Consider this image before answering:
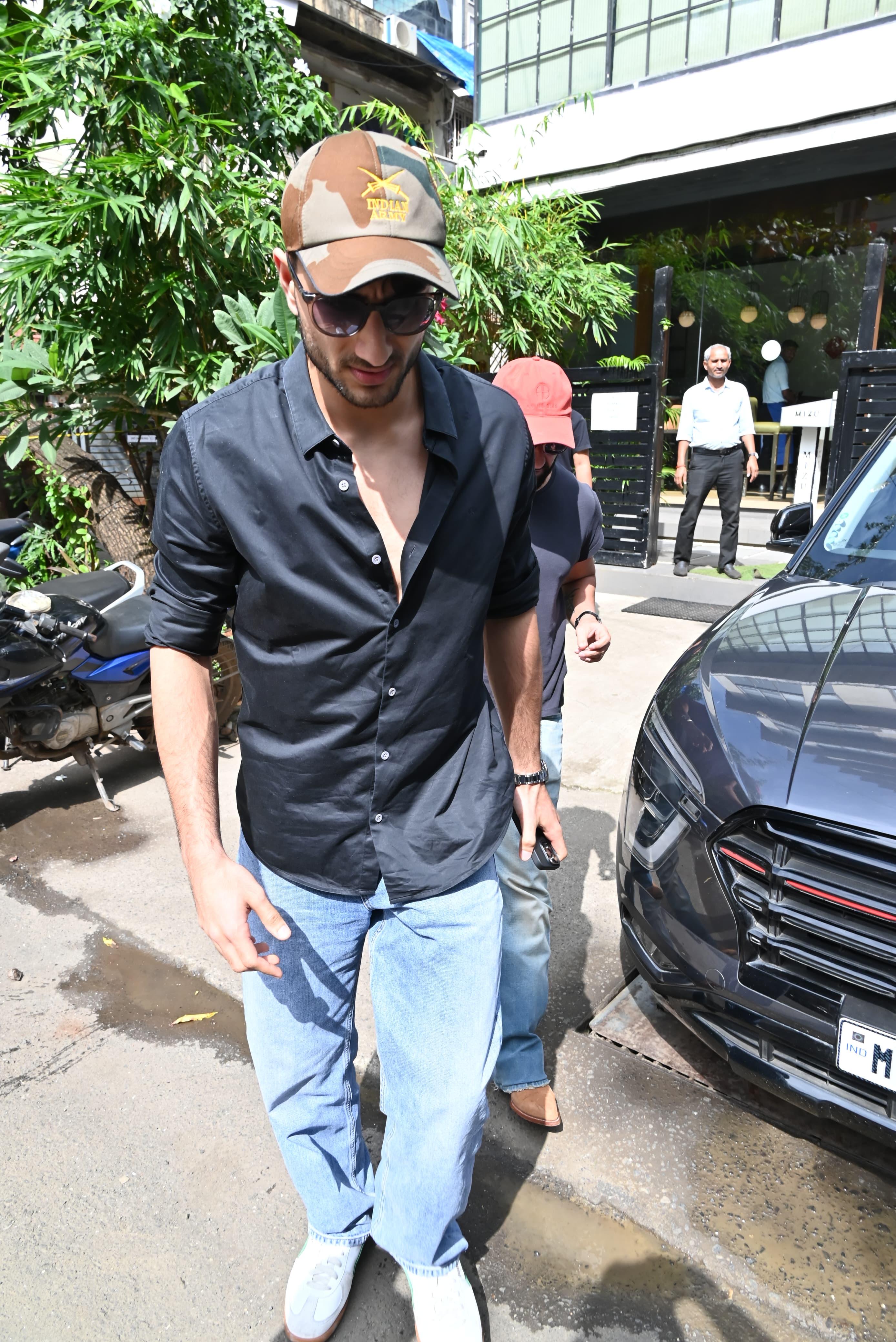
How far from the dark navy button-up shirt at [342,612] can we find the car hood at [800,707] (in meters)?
0.68

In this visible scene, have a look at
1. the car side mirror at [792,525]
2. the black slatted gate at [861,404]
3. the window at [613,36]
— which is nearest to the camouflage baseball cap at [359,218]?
the car side mirror at [792,525]

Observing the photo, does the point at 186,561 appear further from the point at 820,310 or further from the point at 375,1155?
the point at 820,310

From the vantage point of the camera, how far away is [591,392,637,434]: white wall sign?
878cm

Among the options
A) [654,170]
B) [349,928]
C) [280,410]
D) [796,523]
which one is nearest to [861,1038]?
[349,928]

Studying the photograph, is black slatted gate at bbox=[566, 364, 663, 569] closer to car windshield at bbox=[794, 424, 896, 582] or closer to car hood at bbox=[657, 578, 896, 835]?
car windshield at bbox=[794, 424, 896, 582]

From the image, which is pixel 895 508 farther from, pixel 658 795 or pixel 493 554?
pixel 493 554

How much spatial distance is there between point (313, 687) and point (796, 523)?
2834 millimetres

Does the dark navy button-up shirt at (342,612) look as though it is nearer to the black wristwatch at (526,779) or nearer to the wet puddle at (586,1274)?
the black wristwatch at (526,779)

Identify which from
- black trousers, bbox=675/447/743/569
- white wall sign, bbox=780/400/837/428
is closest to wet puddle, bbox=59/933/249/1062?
black trousers, bbox=675/447/743/569

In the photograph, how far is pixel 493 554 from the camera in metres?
1.58

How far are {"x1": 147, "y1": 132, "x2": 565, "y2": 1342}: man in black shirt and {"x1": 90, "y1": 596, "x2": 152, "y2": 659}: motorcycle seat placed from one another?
268cm

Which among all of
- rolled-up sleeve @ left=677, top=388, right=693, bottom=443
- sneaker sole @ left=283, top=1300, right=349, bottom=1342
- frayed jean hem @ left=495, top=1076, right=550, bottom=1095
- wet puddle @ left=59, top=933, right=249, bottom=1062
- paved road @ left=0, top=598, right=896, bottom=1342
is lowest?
wet puddle @ left=59, top=933, right=249, bottom=1062

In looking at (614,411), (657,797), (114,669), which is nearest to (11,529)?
(114,669)

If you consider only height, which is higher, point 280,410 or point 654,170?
point 654,170
